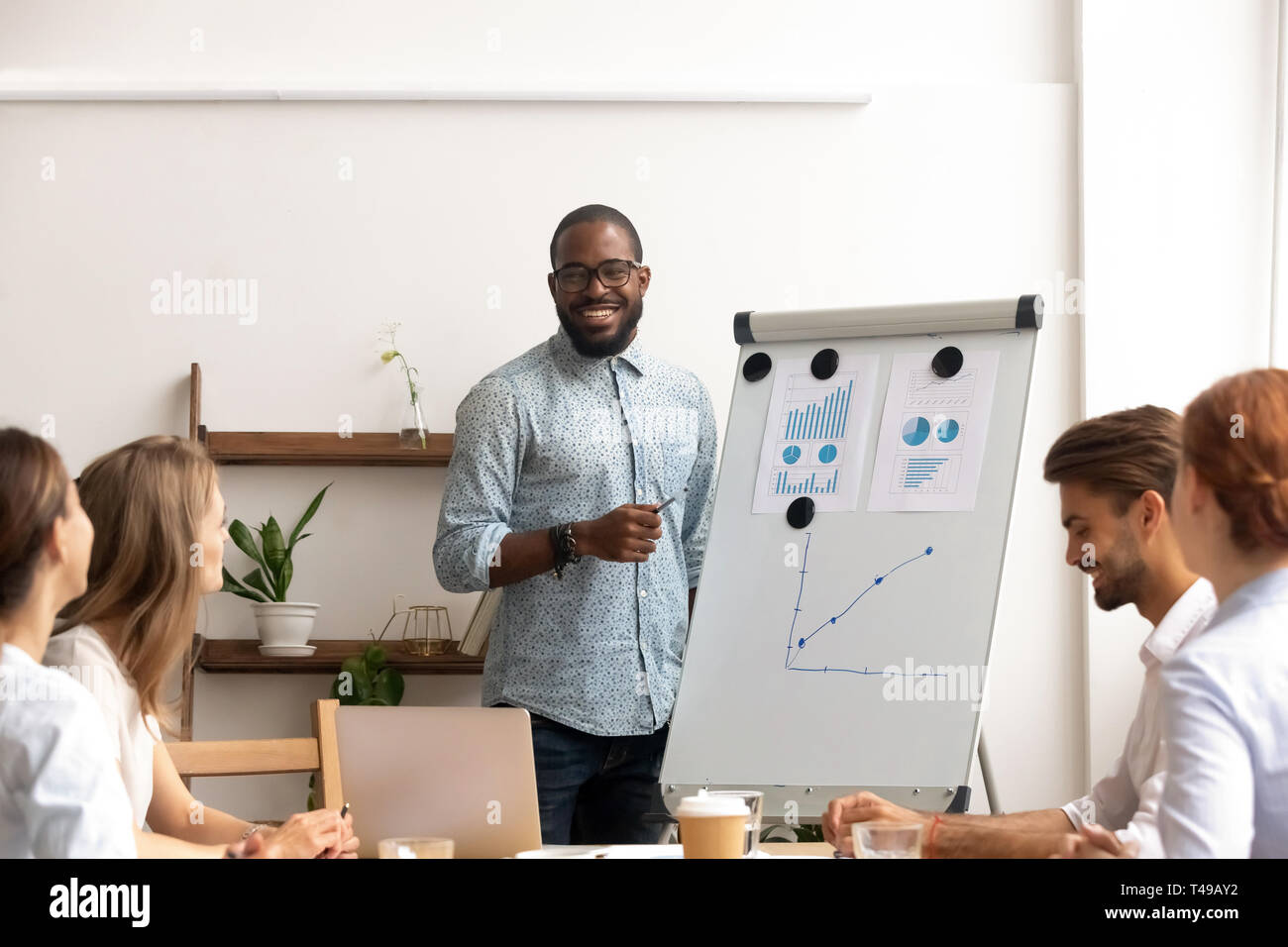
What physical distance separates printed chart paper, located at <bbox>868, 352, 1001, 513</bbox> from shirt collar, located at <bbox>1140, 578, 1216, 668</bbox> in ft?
1.65

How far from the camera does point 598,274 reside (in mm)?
2783

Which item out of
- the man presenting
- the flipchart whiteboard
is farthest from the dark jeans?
the flipchart whiteboard

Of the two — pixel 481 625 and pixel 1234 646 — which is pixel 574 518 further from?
pixel 1234 646

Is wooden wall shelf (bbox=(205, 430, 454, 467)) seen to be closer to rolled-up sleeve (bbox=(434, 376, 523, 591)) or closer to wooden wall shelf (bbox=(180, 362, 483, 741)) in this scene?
wooden wall shelf (bbox=(180, 362, 483, 741))

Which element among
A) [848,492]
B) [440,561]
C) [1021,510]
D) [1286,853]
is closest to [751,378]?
[848,492]

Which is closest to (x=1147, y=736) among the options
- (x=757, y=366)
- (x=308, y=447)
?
(x=757, y=366)

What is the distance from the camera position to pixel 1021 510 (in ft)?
11.4

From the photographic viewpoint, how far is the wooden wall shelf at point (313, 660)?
10.8 feet

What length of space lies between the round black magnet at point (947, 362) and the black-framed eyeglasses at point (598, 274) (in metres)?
0.69

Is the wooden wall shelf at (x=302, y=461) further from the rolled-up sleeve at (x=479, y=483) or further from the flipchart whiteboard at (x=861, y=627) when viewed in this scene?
the flipchart whiteboard at (x=861, y=627)

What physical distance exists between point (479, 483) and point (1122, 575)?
128 centimetres

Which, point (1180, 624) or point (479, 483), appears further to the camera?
point (479, 483)

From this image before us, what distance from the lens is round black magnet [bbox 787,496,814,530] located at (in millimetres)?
2510

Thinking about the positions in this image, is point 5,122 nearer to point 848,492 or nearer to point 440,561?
point 440,561
